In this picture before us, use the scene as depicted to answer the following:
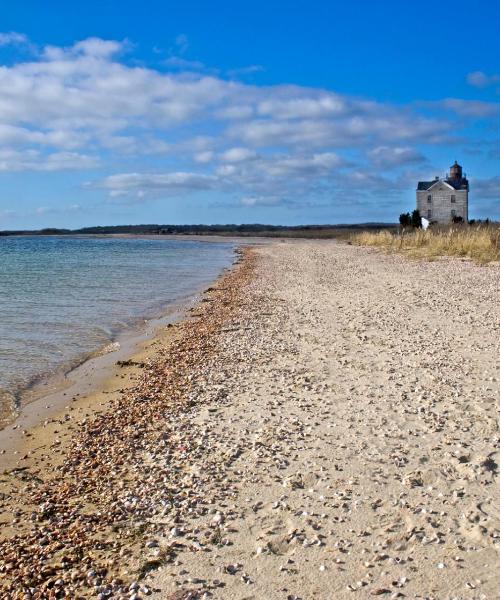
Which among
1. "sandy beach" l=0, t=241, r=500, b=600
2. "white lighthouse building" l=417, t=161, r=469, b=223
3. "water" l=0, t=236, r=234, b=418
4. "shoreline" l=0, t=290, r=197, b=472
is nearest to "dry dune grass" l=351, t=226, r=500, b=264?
"water" l=0, t=236, r=234, b=418

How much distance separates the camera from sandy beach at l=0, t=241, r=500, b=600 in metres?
3.63

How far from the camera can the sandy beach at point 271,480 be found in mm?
3633

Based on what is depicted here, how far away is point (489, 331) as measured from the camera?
10438mm

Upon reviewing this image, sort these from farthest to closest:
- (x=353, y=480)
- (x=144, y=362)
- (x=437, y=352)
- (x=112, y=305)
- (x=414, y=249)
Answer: (x=414, y=249), (x=112, y=305), (x=144, y=362), (x=437, y=352), (x=353, y=480)

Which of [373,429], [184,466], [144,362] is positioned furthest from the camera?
[144,362]

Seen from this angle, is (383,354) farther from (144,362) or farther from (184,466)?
(184,466)

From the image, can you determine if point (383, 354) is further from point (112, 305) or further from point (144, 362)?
point (112, 305)

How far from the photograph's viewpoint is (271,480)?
492 centimetres

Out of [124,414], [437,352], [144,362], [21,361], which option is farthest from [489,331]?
[21,361]

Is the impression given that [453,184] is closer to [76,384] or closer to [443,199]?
[443,199]

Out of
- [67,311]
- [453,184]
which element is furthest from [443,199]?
[67,311]

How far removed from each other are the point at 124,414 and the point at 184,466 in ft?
6.68

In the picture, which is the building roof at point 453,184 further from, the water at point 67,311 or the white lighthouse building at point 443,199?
the water at point 67,311

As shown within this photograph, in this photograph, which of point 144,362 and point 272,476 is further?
point 144,362
